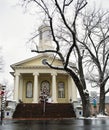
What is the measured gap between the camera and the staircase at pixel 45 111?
37.0 metres

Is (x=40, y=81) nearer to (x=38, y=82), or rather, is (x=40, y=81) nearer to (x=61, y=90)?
(x=38, y=82)

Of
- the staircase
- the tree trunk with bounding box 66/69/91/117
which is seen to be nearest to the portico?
the staircase

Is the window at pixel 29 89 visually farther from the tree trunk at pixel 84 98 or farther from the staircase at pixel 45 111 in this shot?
the tree trunk at pixel 84 98

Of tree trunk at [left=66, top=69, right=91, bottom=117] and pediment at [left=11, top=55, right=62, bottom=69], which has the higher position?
pediment at [left=11, top=55, right=62, bottom=69]

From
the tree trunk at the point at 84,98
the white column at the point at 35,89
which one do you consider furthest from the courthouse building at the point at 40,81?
the tree trunk at the point at 84,98

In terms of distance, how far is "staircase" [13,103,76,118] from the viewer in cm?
3702

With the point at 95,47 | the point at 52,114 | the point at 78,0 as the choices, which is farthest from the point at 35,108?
the point at 78,0

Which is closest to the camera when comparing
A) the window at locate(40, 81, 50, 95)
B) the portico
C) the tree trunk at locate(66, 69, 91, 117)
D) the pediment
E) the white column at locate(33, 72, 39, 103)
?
the tree trunk at locate(66, 69, 91, 117)

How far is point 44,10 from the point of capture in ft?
63.2

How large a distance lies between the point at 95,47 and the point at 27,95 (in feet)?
79.8

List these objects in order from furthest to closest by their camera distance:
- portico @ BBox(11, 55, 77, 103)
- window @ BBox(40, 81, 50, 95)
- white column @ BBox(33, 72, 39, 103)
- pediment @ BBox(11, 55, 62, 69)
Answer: window @ BBox(40, 81, 50, 95) < pediment @ BBox(11, 55, 62, 69) < portico @ BBox(11, 55, 77, 103) < white column @ BBox(33, 72, 39, 103)

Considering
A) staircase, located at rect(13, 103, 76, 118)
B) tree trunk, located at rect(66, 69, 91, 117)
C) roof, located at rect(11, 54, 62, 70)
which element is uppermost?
roof, located at rect(11, 54, 62, 70)

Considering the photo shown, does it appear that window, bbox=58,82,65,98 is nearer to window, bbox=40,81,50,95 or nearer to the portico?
the portico

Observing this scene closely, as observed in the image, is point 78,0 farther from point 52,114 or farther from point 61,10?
point 52,114
